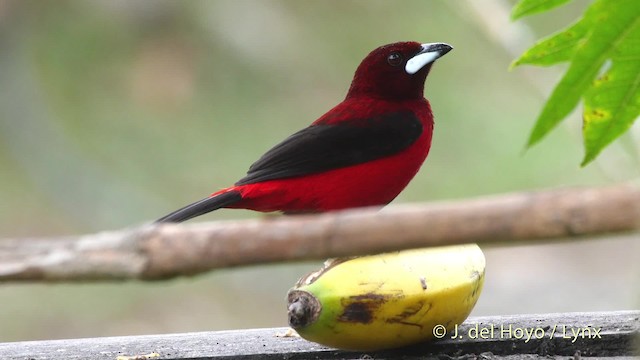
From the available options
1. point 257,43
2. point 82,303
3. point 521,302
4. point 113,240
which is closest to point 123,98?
point 257,43

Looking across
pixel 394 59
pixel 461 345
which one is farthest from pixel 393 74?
pixel 461 345

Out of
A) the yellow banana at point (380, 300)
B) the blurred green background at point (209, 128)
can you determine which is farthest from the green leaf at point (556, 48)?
the blurred green background at point (209, 128)

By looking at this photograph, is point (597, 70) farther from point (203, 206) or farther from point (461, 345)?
point (203, 206)

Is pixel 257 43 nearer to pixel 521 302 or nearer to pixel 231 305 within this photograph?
pixel 231 305

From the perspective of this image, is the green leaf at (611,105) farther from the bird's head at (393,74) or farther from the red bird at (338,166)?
the bird's head at (393,74)

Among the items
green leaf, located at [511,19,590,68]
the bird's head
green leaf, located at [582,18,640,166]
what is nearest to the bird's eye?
the bird's head
